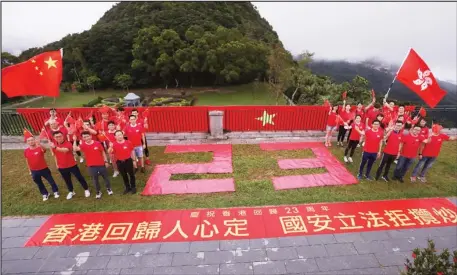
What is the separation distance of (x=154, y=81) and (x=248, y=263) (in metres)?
34.6

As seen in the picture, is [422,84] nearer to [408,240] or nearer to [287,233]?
[408,240]

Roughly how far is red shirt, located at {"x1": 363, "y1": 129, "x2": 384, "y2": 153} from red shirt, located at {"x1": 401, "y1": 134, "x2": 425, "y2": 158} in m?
0.62

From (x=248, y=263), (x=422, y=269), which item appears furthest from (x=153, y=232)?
(x=422, y=269)

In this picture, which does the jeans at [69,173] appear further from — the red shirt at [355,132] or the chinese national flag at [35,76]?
the red shirt at [355,132]

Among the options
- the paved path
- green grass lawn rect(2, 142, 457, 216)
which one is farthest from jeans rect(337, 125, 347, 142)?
the paved path

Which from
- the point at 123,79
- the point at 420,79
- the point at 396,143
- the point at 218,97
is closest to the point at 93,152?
the point at 396,143

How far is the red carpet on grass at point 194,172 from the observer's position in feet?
23.8

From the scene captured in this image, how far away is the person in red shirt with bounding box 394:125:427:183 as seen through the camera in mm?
6730

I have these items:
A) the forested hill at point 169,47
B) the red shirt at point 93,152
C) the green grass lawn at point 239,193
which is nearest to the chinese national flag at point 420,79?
the green grass lawn at point 239,193

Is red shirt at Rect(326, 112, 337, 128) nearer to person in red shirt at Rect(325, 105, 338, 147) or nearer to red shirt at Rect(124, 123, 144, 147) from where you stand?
person in red shirt at Rect(325, 105, 338, 147)

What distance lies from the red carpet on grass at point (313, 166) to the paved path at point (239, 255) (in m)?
1.96

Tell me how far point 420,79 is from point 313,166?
3.88 metres

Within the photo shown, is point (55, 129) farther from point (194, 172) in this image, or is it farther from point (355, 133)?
point (355, 133)

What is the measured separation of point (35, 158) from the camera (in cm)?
618
